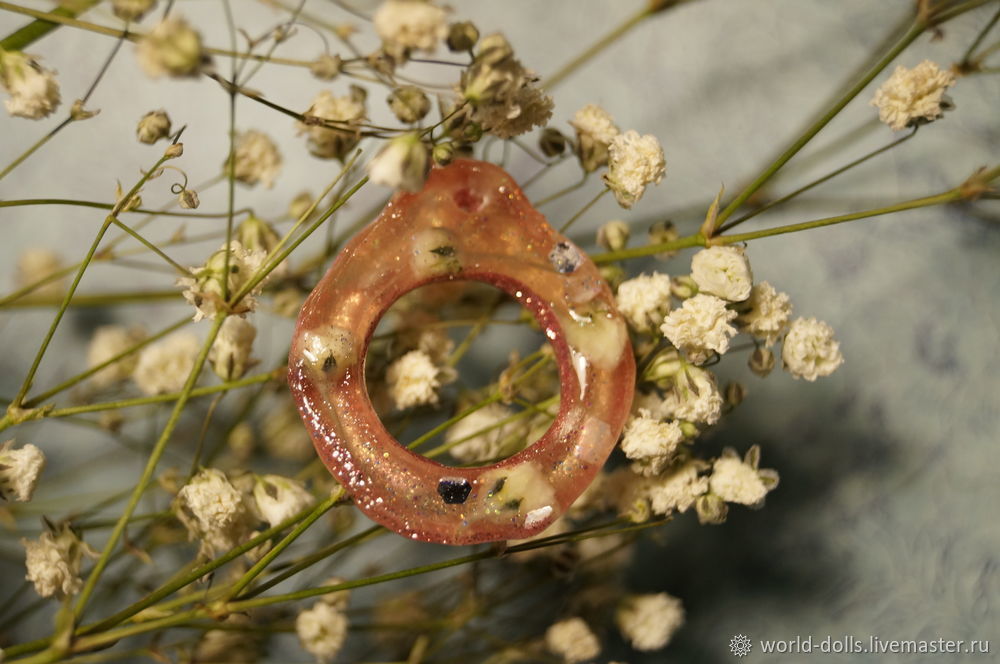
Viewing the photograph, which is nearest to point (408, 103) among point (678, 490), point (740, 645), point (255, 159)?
point (255, 159)

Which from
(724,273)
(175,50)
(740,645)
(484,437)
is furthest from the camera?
(740,645)

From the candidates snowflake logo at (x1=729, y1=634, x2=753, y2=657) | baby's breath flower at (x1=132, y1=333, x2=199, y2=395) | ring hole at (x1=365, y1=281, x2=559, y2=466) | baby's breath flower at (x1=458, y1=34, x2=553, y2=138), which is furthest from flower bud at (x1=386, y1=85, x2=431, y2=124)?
snowflake logo at (x1=729, y1=634, x2=753, y2=657)

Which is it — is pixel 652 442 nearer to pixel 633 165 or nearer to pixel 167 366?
pixel 633 165

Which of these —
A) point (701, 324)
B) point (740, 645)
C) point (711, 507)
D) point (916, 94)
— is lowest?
point (740, 645)

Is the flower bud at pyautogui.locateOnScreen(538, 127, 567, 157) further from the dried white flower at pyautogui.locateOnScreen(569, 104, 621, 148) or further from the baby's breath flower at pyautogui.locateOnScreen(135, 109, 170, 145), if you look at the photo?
the baby's breath flower at pyautogui.locateOnScreen(135, 109, 170, 145)

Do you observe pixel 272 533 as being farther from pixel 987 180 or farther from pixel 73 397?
pixel 987 180
